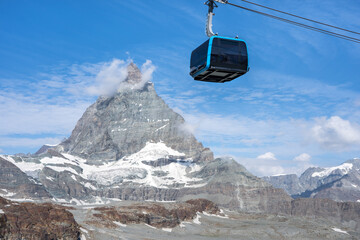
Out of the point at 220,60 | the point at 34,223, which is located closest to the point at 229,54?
the point at 220,60

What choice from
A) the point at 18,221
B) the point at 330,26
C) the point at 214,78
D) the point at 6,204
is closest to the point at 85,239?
the point at 6,204

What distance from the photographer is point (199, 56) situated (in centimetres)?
4641

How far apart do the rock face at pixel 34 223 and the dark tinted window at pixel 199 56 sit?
8559 centimetres

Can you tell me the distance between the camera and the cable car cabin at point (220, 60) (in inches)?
1741

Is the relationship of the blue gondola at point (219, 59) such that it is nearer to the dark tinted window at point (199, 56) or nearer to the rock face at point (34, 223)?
the dark tinted window at point (199, 56)

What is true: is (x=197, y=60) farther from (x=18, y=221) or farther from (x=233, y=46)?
(x=18, y=221)

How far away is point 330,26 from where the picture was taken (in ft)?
130

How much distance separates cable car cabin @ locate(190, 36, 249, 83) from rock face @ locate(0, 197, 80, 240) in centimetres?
8695

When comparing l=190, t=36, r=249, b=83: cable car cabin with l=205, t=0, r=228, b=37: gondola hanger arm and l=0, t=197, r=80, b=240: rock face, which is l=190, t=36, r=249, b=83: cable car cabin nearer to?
l=205, t=0, r=228, b=37: gondola hanger arm

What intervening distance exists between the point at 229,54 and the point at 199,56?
3.19m

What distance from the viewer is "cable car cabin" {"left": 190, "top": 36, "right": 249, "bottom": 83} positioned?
44219 mm

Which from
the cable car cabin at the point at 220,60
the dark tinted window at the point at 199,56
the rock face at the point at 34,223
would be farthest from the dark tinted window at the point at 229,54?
the rock face at the point at 34,223

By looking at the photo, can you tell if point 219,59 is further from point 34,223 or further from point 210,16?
point 34,223

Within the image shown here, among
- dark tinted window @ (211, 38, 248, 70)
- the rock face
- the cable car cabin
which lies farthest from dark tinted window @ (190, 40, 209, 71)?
the rock face
